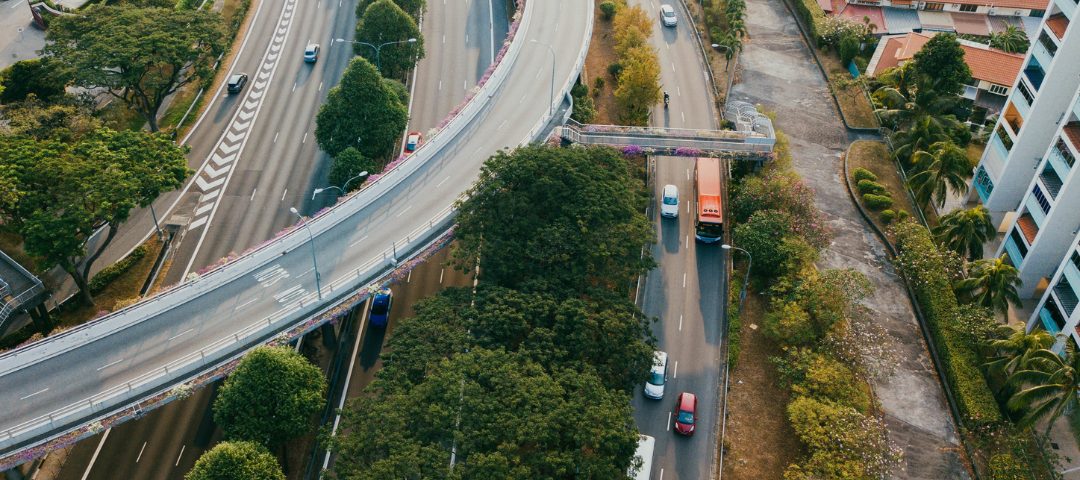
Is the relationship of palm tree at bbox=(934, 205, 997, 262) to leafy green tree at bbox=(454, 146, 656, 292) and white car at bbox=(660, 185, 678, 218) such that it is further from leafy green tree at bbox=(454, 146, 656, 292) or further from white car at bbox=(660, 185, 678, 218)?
leafy green tree at bbox=(454, 146, 656, 292)

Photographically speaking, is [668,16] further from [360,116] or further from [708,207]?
[360,116]

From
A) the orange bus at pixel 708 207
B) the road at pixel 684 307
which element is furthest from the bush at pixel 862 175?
the road at pixel 684 307

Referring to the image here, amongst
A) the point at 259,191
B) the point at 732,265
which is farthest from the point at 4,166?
the point at 732,265

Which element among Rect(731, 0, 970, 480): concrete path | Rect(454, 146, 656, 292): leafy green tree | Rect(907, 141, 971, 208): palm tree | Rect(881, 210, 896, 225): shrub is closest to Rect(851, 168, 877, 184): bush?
Rect(731, 0, 970, 480): concrete path

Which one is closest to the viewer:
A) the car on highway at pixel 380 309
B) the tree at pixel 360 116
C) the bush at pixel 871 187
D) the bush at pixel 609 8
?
the car on highway at pixel 380 309

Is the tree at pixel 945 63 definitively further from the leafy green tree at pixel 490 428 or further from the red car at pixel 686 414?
the leafy green tree at pixel 490 428

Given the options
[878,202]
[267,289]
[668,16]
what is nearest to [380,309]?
[267,289]

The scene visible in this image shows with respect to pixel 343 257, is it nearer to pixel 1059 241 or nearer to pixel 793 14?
pixel 1059 241
